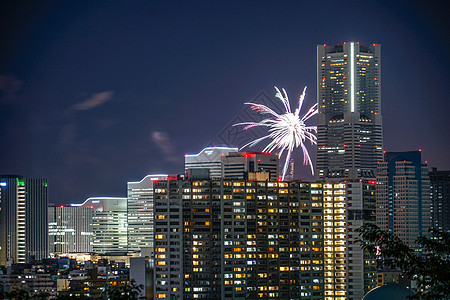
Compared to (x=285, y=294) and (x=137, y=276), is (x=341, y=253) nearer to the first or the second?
(x=285, y=294)

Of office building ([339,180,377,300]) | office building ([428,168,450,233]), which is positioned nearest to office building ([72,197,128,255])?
office building ([428,168,450,233])

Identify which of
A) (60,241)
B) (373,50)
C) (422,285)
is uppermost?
(373,50)

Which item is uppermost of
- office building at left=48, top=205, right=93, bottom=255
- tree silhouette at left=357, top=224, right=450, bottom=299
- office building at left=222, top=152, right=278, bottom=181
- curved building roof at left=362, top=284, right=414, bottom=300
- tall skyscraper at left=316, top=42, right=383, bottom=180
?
tall skyscraper at left=316, top=42, right=383, bottom=180

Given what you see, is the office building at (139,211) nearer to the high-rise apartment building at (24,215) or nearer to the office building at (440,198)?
the high-rise apartment building at (24,215)

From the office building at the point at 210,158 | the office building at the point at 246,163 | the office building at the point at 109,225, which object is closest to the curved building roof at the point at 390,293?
the office building at the point at 246,163

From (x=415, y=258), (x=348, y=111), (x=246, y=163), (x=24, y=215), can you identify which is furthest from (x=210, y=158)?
(x=415, y=258)

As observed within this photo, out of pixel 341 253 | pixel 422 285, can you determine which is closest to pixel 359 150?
pixel 341 253

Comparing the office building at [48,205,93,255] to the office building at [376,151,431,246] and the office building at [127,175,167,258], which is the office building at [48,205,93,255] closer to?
the office building at [127,175,167,258]
